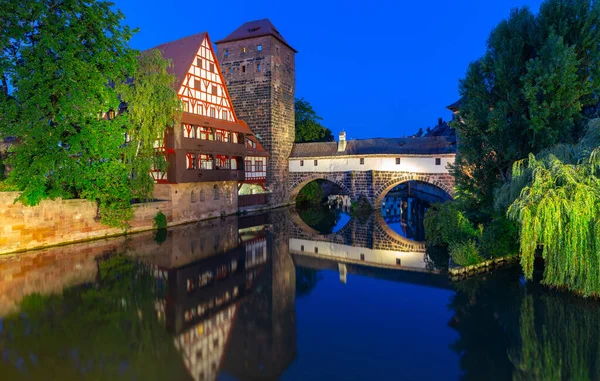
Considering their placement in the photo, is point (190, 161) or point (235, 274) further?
point (190, 161)

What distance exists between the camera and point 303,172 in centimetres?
2952

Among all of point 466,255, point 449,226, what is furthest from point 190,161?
point 466,255

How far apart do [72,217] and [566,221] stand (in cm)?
1674

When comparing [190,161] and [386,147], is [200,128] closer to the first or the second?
[190,161]

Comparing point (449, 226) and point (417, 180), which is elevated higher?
point (417, 180)

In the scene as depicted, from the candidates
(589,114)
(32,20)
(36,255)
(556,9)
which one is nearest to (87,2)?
(32,20)

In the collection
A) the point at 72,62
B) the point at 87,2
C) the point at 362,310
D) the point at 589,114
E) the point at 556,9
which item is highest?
the point at 87,2

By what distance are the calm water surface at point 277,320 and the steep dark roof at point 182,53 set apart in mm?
10542

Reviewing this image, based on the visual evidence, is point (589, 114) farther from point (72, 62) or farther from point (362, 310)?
point (72, 62)

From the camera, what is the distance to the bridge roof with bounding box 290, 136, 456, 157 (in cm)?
2553

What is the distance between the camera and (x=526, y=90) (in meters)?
11.8

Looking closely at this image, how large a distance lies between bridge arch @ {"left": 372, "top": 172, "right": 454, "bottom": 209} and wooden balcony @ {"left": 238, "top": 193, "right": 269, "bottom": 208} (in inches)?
320

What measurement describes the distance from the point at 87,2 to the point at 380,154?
1913 cm

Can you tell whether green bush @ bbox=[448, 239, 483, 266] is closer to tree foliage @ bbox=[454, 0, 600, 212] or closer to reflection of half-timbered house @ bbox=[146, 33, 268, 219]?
tree foliage @ bbox=[454, 0, 600, 212]
